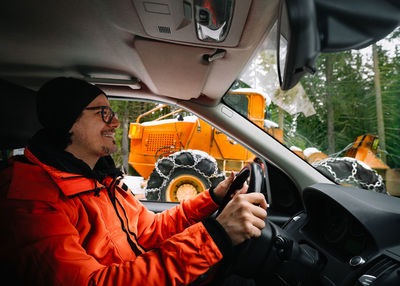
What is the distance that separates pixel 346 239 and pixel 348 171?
73cm

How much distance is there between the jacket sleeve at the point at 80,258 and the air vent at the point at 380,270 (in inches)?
21.6

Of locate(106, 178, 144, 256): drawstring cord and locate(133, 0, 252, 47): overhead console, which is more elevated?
locate(133, 0, 252, 47): overhead console

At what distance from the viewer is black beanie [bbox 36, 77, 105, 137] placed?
1.38 metres

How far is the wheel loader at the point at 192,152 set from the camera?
6.21ft

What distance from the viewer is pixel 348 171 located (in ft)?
5.99

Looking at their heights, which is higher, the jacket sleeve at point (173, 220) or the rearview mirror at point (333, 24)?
the rearview mirror at point (333, 24)

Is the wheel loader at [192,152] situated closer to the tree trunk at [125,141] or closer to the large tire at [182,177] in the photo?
the large tire at [182,177]

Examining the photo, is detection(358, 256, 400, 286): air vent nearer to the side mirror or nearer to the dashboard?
the dashboard

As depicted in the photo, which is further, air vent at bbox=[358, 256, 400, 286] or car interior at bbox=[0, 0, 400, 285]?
air vent at bbox=[358, 256, 400, 286]

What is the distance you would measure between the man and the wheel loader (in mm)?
825

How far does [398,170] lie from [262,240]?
91 cm

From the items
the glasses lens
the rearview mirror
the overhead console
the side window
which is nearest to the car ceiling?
the overhead console

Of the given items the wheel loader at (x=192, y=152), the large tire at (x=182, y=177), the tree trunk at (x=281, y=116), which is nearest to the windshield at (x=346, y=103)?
the tree trunk at (x=281, y=116)

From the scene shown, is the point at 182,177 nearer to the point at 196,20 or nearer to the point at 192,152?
the point at 192,152
